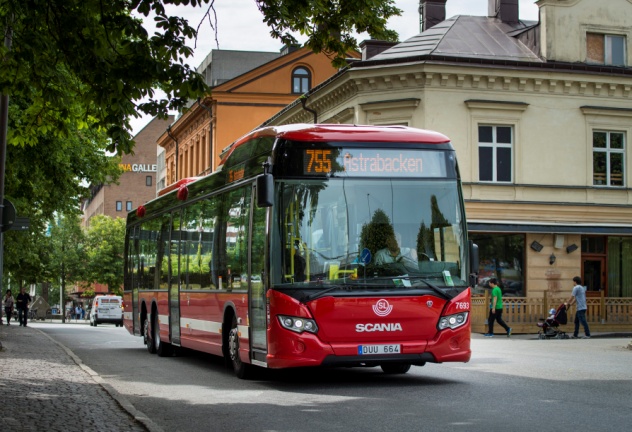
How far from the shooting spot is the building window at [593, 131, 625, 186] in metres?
37.2

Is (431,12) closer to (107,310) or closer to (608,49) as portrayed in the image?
(608,49)

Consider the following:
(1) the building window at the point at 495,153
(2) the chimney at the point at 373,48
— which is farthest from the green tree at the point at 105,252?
(1) the building window at the point at 495,153

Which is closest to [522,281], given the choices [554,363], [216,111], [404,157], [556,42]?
[556,42]

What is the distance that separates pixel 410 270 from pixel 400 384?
5.21ft

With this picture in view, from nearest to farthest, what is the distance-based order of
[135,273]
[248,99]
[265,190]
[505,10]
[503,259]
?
1. [265,190]
2. [135,273]
3. [503,259]
4. [505,10]
5. [248,99]

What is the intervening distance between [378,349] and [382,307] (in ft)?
1.67

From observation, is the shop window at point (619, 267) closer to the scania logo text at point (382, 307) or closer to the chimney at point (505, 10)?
the chimney at point (505, 10)

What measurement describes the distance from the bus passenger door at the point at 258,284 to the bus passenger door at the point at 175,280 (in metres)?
5.16

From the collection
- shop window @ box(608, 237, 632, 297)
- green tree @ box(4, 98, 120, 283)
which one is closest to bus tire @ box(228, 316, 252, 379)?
green tree @ box(4, 98, 120, 283)

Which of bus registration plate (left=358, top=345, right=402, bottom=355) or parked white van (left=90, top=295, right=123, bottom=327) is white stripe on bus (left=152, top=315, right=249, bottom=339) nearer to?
bus registration plate (left=358, top=345, right=402, bottom=355)

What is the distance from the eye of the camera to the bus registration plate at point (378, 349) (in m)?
12.9

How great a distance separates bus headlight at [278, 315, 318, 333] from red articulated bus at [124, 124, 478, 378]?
0.04 ft

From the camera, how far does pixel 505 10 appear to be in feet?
140

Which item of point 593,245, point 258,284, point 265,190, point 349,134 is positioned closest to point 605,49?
point 593,245
